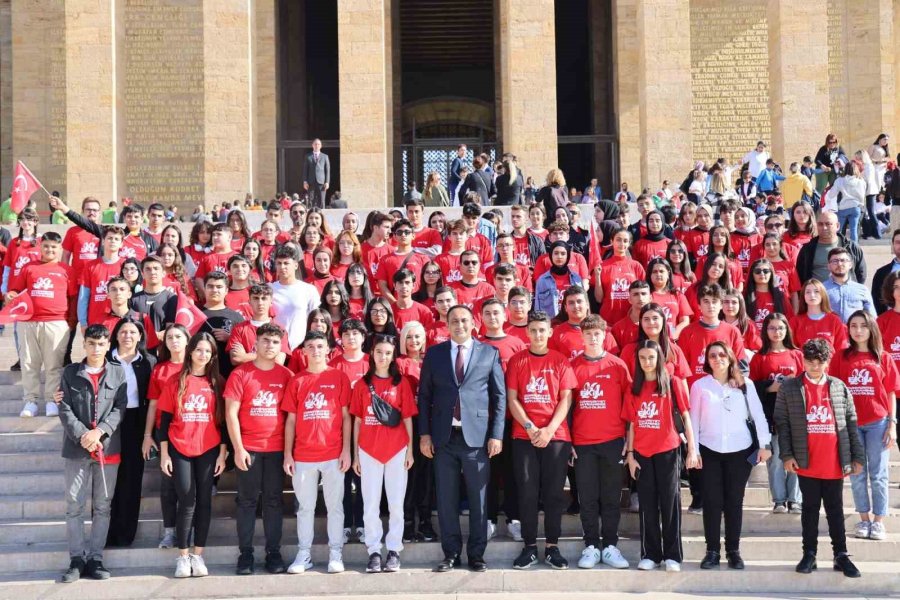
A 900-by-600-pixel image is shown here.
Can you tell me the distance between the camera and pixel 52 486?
993 centimetres

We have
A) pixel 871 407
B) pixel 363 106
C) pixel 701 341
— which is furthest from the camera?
pixel 363 106

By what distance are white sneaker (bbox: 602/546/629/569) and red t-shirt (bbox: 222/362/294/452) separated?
2.70 meters

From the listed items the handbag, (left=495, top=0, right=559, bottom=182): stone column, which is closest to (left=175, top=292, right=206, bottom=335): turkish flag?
the handbag

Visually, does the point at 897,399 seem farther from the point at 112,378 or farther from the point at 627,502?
the point at 112,378

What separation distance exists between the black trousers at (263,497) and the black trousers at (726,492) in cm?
337

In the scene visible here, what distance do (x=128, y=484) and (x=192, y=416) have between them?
90cm

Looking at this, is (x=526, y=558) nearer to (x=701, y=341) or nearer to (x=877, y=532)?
(x=701, y=341)

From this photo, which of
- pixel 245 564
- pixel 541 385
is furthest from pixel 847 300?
pixel 245 564

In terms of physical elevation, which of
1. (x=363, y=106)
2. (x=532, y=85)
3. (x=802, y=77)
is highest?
(x=802, y=77)

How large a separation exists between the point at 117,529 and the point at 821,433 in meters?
5.69

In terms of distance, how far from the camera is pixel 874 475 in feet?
28.9

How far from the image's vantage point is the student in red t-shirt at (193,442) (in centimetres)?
853

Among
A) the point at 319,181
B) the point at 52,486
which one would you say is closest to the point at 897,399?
the point at 52,486

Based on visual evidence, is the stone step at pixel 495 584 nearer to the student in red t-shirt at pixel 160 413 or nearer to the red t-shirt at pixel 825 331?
the student in red t-shirt at pixel 160 413
